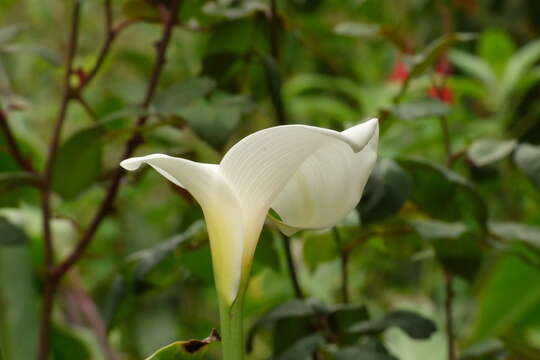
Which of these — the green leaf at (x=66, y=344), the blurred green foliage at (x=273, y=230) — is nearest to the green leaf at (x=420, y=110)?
the blurred green foliage at (x=273, y=230)

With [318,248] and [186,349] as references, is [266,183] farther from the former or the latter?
[318,248]

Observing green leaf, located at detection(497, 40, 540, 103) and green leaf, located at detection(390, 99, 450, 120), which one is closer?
green leaf, located at detection(390, 99, 450, 120)

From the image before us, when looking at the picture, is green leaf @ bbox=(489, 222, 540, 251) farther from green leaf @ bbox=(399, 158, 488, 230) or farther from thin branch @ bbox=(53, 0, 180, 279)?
thin branch @ bbox=(53, 0, 180, 279)

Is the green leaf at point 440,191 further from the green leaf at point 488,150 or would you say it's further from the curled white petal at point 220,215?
the curled white petal at point 220,215

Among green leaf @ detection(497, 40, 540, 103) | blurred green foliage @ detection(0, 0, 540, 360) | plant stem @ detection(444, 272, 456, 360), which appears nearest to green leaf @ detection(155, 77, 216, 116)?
blurred green foliage @ detection(0, 0, 540, 360)

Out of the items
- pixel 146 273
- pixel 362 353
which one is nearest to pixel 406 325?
pixel 362 353
